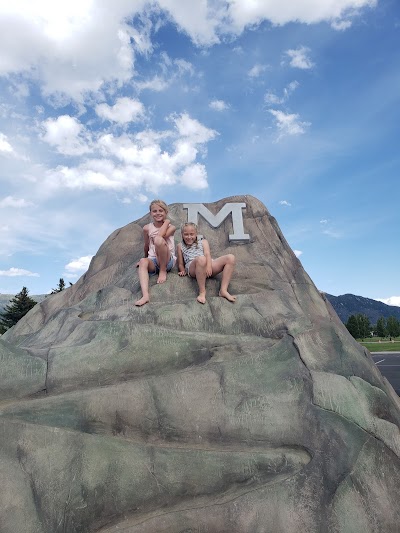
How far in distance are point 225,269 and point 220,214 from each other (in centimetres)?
261

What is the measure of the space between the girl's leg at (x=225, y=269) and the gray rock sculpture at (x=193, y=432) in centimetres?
52

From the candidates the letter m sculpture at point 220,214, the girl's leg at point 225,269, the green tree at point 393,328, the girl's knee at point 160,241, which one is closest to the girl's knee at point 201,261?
the girl's leg at point 225,269

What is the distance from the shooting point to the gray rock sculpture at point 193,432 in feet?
12.1

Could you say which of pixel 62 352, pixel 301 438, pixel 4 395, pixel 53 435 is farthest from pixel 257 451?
pixel 4 395

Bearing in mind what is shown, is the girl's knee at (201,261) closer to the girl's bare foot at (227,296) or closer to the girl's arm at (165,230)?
the girl's bare foot at (227,296)

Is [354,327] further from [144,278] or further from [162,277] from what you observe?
[144,278]

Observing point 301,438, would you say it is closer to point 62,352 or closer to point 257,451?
point 257,451

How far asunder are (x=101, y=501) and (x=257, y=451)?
151 cm

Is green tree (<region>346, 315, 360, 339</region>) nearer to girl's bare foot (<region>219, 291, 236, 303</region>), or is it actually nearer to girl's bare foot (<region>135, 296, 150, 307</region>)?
girl's bare foot (<region>219, 291, 236, 303</region>)

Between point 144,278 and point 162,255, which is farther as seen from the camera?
point 162,255

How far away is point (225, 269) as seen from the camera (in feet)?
19.7

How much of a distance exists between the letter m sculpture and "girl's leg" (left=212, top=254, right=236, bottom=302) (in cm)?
198

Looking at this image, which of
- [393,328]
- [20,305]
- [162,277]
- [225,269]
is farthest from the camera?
[393,328]

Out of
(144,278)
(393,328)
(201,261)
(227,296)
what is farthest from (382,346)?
(144,278)
